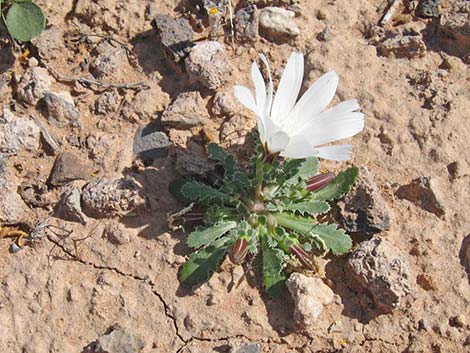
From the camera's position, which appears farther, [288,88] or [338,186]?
[338,186]

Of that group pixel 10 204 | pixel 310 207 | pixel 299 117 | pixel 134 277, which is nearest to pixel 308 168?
pixel 310 207

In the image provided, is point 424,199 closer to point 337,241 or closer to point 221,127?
point 337,241

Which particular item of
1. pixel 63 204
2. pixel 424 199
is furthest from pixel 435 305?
pixel 63 204

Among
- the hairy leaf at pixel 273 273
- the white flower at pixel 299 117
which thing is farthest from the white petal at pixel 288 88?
the hairy leaf at pixel 273 273

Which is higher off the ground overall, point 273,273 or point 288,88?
point 288,88

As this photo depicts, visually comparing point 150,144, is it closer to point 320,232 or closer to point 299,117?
point 299,117

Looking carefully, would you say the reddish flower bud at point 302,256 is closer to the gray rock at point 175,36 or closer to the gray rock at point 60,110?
the gray rock at point 175,36

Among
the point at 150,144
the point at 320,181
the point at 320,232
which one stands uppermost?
the point at 150,144
